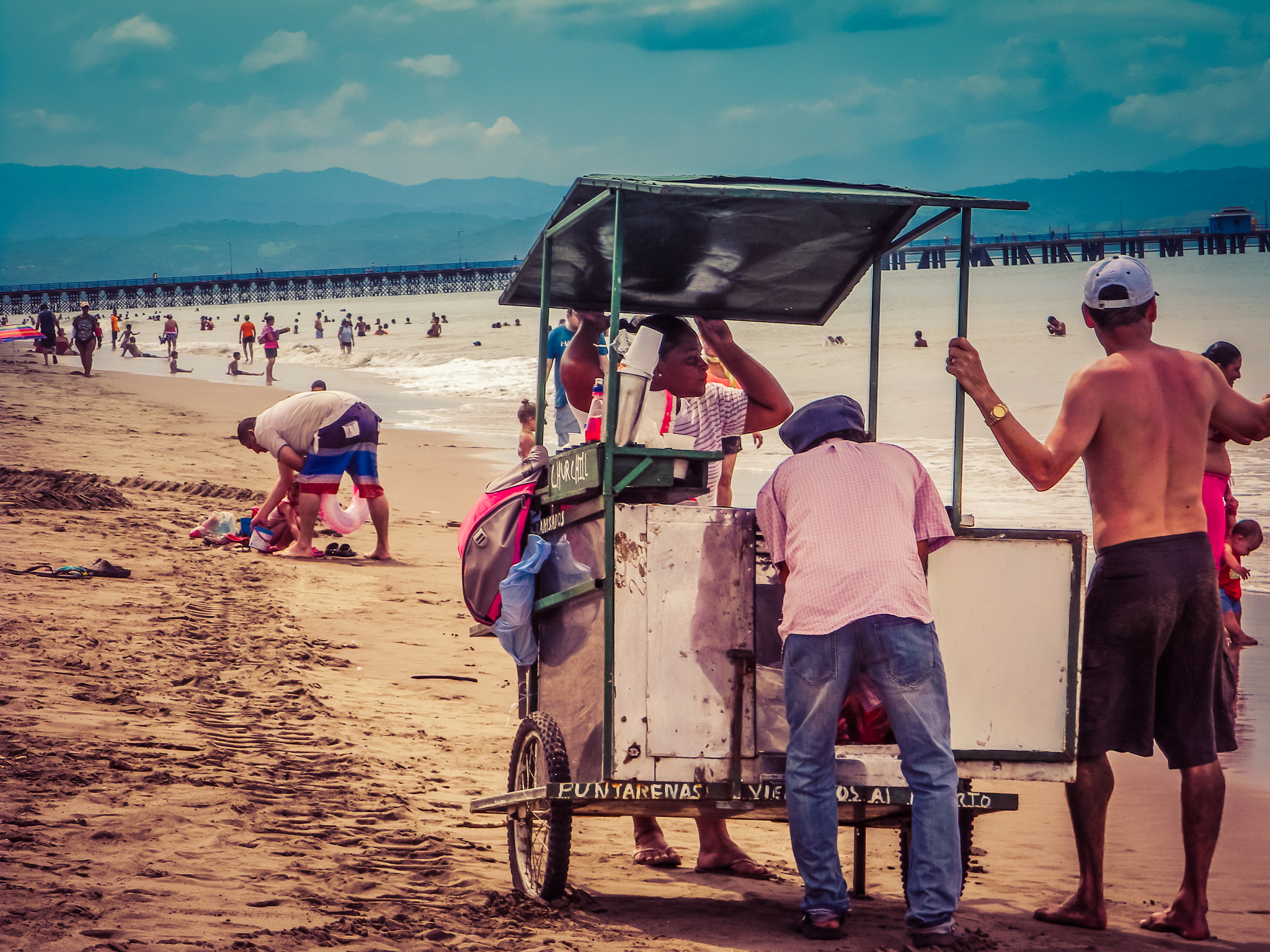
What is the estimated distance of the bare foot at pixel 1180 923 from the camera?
3.63m

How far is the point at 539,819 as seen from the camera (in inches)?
157

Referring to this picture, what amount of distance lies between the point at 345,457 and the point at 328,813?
5.57 meters

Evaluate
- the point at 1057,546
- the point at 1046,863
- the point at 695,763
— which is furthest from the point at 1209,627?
the point at 695,763

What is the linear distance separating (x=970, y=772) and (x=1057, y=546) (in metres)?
0.71

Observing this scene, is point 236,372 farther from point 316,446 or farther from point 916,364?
point 316,446

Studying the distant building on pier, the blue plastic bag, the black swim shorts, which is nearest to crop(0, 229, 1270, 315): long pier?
the distant building on pier

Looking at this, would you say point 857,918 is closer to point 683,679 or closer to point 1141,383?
point 683,679

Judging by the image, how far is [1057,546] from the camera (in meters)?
3.76

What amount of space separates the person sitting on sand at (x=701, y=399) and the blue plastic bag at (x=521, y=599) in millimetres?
580

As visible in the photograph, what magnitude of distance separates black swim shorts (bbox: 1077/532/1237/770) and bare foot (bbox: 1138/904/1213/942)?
42 cm

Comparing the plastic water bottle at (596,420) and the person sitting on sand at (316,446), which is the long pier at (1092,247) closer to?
the person sitting on sand at (316,446)

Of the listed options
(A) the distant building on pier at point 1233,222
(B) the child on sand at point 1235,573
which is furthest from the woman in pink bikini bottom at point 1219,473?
(A) the distant building on pier at point 1233,222

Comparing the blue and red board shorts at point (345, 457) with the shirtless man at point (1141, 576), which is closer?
the shirtless man at point (1141, 576)

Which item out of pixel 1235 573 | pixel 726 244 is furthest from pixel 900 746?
pixel 1235 573
